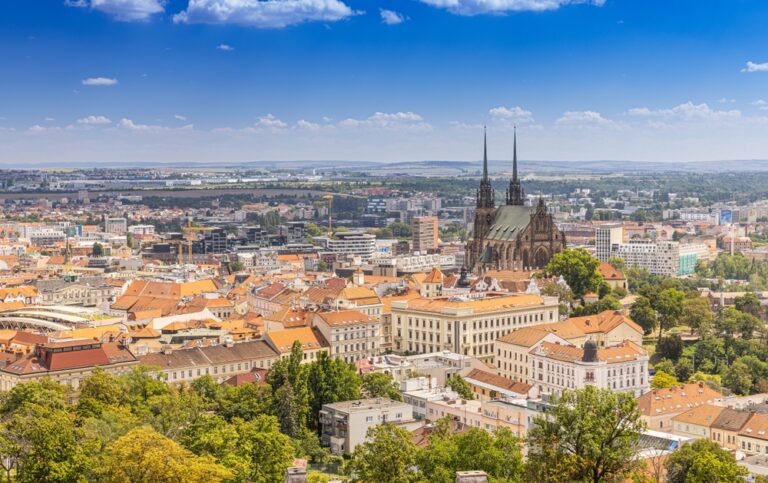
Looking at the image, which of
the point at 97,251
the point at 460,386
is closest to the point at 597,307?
the point at 460,386

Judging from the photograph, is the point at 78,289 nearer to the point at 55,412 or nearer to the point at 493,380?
the point at 493,380

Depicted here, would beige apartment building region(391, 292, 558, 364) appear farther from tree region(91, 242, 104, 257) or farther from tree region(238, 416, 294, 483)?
tree region(91, 242, 104, 257)

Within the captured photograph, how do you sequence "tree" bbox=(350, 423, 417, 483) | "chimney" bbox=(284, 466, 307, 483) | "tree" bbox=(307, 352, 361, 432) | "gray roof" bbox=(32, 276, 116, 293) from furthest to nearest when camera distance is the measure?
"gray roof" bbox=(32, 276, 116, 293) → "tree" bbox=(307, 352, 361, 432) → "tree" bbox=(350, 423, 417, 483) → "chimney" bbox=(284, 466, 307, 483)

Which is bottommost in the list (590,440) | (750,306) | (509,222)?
(750,306)

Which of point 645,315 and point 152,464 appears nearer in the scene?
point 152,464

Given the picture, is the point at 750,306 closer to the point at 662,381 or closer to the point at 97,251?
the point at 662,381

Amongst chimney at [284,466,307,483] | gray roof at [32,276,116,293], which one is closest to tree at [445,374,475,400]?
chimney at [284,466,307,483]
